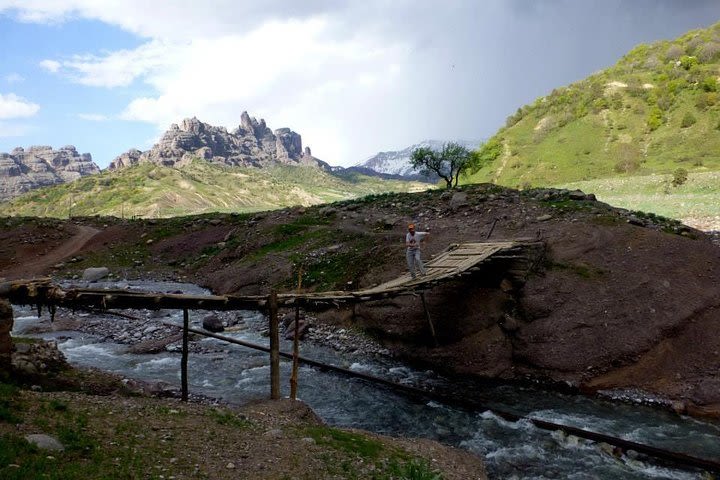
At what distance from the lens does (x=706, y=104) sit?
91.4m

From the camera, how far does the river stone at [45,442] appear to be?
862 centimetres

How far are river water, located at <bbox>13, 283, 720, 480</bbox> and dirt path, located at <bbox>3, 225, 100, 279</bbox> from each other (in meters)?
21.1

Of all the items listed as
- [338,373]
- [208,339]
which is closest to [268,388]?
[338,373]

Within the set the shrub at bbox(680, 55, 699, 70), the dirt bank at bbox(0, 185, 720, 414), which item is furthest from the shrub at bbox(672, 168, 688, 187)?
the shrub at bbox(680, 55, 699, 70)

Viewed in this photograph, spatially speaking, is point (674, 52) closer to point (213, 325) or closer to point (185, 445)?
point (213, 325)

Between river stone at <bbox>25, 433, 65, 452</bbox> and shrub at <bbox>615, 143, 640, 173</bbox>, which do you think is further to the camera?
shrub at <bbox>615, 143, 640, 173</bbox>

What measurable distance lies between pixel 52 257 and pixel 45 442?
140 feet

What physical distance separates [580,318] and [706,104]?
96004 mm

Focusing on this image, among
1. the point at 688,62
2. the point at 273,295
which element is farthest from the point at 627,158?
the point at 273,295

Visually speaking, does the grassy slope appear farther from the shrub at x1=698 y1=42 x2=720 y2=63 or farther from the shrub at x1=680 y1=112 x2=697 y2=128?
the shrub at x1=698 y1=42 x2=720 y2=63

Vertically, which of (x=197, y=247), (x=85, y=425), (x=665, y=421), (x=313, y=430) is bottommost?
(x=665, y=421)

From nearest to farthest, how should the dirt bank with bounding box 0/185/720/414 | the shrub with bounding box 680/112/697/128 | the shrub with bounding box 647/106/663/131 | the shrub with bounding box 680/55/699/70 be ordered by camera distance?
the dirt bank with bounding box 0/185/720/414, the shrub with bounding box 680/112/697/128, the shrub with bounding box 647/106/663/131, the shrub with bounding box 680/55/699/70

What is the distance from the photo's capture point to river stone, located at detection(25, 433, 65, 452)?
8625 millimetres

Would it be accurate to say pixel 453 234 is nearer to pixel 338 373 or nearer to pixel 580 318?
pixel 580 318
